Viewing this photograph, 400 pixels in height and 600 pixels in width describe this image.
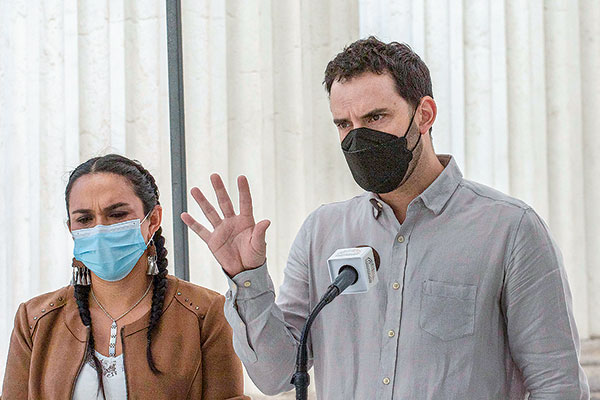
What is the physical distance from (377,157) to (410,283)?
28 centimetres

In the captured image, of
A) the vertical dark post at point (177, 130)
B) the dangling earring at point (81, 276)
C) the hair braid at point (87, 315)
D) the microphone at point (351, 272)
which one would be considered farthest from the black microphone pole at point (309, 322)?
the vertical dark post at point (177, 130)

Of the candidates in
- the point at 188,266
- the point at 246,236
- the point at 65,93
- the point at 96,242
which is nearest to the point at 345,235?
the point at 246,236

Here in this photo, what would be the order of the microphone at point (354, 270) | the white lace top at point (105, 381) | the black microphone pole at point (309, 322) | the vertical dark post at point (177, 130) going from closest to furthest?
1. the black microphone pole at point (309, 322)
2. the microphone at point (354, 270)
3. the white lace top at point (105, 381)
4. the vertical dark post at point (177, 130)

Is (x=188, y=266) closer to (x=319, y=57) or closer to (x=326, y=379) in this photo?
(x=319, y=57)

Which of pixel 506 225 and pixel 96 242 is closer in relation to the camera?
pixel 506 225

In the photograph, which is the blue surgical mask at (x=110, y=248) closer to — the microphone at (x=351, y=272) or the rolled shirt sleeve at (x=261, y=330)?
the rolled shirt sleeve at (x=261, y=330)

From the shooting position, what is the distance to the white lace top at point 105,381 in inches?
82.6

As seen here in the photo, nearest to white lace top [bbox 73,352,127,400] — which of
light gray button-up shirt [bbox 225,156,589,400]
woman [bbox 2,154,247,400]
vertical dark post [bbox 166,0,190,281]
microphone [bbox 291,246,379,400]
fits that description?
woman [bbox 2,154,247,400]

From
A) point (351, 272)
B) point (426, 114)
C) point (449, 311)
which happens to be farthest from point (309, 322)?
point (426, 114)

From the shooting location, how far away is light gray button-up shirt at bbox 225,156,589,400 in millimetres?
1587

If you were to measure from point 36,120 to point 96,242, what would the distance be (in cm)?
131

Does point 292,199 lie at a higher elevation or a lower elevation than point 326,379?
higher

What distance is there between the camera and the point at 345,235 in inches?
71.6

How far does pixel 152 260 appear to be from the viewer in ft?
7.49
